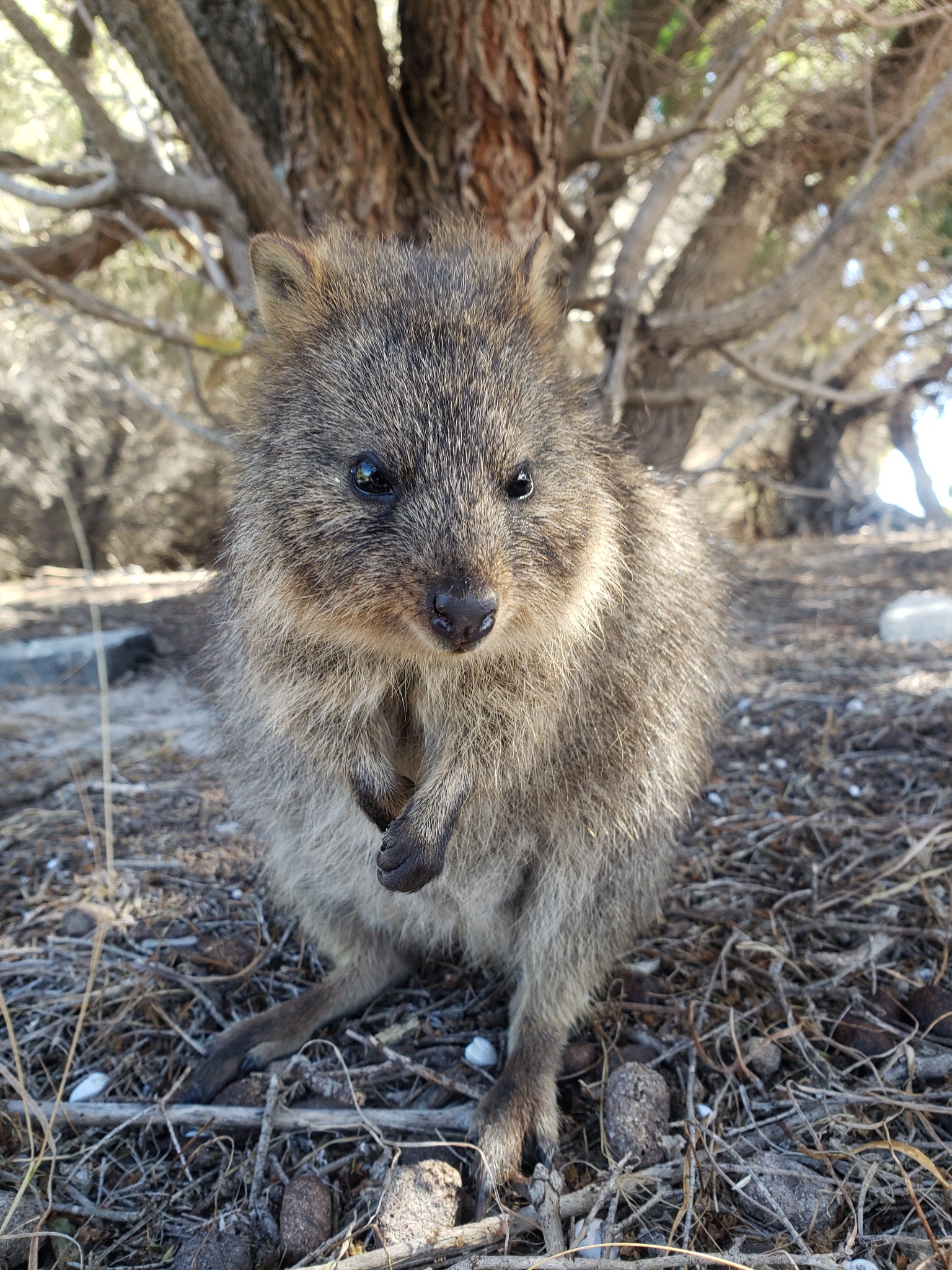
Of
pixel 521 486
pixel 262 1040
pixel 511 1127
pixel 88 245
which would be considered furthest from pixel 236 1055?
pixel 88 245

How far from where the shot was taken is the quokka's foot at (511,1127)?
1.80 meters

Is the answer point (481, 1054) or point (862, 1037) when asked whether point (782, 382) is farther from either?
point (481, 1054)

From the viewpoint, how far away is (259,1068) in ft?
6.88

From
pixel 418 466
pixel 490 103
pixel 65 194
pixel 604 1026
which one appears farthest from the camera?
pixel 65 194

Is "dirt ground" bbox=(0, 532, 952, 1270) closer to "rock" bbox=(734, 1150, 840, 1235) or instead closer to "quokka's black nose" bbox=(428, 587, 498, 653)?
"rock" bbox=(734, 1150, 840, 1235)

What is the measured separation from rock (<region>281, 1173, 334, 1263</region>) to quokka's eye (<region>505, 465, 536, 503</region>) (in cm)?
157

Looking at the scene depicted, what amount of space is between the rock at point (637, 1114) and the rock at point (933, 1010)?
0.72m

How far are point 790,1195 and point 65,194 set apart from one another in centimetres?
440

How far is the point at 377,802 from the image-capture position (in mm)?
1991

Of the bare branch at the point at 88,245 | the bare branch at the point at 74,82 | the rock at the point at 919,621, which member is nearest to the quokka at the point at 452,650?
the bare branch at the point at 74,82

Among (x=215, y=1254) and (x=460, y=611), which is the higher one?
(x=460, y=611)

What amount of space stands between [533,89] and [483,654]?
2734 mm

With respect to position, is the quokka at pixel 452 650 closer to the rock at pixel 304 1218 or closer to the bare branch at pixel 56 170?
the rock at pixel 304 1218

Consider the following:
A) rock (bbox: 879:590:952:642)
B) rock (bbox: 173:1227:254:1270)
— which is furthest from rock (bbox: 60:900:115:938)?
rock (bbox: 879:590:952:642)
